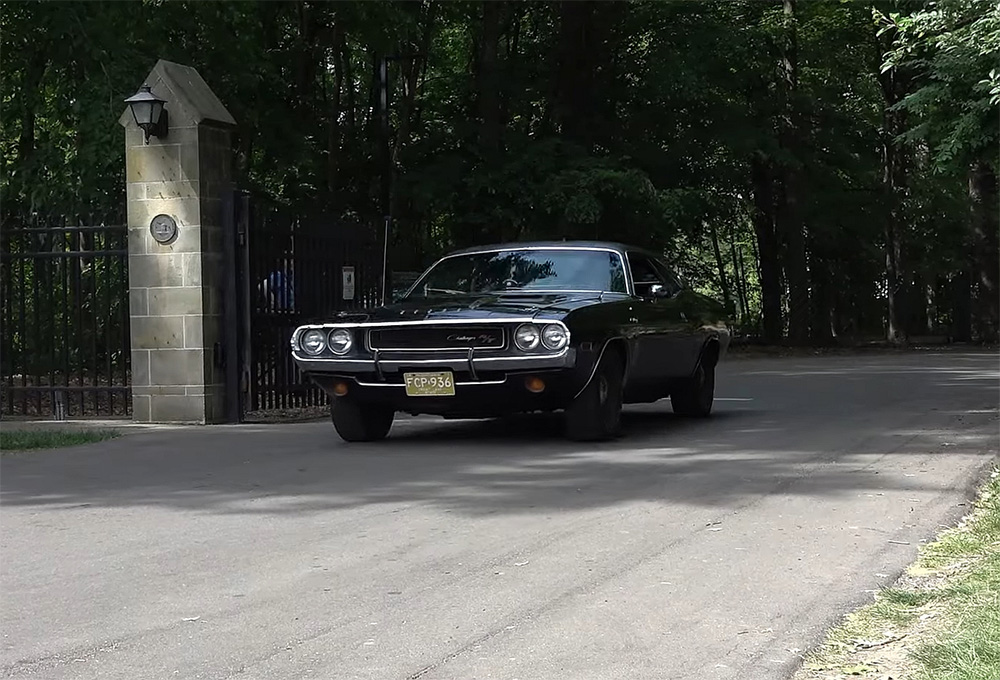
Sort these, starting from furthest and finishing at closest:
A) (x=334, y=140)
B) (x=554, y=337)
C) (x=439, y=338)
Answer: (x=334, y=140), (x=439, y=338), (x=554, y=337)

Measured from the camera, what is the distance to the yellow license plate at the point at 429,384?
10.4 meters

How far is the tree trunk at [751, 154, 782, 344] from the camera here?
33781mm

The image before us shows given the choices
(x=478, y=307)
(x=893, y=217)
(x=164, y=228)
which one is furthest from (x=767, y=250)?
(x=478, y=307)

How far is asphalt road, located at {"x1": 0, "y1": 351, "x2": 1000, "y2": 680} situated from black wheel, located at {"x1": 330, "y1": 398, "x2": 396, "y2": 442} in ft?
0.70

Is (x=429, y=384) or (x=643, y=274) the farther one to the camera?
(x=643, y=274)

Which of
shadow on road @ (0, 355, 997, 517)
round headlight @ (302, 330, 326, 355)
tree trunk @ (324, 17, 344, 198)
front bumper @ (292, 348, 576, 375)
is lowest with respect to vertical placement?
shadow on road @ (0, 355, 997, 517)

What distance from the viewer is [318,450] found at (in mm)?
11023

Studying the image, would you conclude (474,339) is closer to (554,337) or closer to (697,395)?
(554,337)

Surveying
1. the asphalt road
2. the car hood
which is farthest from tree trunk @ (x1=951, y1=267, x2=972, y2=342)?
the car hood

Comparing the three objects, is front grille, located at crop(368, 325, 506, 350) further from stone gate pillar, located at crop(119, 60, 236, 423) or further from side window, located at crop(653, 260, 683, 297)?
stone gate pillar, located at crop(119, 60, 236, 423)

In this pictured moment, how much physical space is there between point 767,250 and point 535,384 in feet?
84.9

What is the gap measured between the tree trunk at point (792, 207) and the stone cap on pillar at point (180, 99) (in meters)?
17.3

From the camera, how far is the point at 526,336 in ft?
34.0

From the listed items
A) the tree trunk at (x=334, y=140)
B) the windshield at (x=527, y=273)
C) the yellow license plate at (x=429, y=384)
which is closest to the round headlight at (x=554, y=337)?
the yellow license plate at (x=429, y=384)
